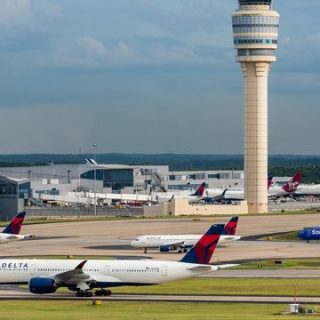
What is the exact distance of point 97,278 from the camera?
10412cm

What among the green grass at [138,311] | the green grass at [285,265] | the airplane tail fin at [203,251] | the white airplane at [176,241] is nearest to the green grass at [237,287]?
the airplane tail fin at [203,251]

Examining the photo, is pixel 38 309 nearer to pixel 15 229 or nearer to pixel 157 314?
pixel 157 314

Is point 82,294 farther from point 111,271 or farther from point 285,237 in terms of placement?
point 285,237

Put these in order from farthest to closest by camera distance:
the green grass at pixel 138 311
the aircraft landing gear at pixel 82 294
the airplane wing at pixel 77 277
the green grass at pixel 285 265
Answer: the green grass at pixel 285 265 < the aircraft landing gear at pixel 82 294 < the airplane wing at pixel 77 277 < the green grass at pixel 138 311

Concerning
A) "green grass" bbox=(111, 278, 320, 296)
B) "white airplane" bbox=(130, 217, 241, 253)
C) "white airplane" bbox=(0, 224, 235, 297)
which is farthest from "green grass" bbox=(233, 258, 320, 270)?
"white airplane" bbox=(0, 224, 235, 297)

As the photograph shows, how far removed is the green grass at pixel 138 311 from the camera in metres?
87.8

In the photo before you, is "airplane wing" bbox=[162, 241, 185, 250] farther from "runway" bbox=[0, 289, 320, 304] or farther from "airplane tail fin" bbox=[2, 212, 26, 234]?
"runway" bbox=[0, 289, 320, 304]

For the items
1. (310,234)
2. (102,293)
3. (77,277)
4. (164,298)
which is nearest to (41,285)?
(77,277)

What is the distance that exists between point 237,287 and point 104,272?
12.8m

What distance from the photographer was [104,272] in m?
104

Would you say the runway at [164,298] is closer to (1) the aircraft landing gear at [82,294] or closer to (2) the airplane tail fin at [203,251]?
(1) the aircraft landing gear at [82,294]

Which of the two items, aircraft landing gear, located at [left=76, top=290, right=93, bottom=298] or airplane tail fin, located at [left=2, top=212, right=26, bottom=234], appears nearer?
aircraft landing gear, located at [left=76, top=290, right=93, bottom=298]

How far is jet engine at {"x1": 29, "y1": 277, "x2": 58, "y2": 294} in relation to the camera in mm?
102375

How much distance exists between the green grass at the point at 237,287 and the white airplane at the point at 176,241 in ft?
140
